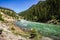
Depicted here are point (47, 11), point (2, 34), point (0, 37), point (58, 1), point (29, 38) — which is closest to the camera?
point (0, 37)

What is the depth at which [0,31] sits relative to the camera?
28203mm

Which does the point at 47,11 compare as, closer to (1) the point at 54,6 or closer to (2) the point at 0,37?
(1) the point at 54,6

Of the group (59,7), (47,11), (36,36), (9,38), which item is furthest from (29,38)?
(47,11)

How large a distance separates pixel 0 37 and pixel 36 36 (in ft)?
29.0

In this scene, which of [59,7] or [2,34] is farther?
[59,7]

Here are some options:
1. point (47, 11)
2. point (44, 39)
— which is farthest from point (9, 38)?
point (47, 11)

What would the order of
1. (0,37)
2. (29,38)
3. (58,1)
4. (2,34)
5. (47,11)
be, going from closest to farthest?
1. (0,37)
2. (2,34)
3. (29,38)
4. (58,1)
5. (47,11)

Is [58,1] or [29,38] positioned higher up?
[58,1]

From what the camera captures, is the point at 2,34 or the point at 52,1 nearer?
the point at 2,34

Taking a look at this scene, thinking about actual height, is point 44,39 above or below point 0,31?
below

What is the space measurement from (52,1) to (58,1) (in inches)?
264

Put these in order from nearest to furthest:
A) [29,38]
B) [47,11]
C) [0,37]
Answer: [0,37]
[29,38]
[47,11]

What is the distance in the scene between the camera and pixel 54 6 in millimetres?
162750

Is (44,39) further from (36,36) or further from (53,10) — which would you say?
(53,10)
